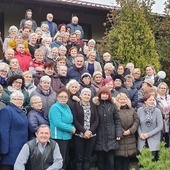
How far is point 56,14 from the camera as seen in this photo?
1680 cm

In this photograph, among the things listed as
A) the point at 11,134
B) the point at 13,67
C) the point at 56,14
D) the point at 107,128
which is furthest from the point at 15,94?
the point at 56,14

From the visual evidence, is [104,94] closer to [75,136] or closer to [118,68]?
[75,136]

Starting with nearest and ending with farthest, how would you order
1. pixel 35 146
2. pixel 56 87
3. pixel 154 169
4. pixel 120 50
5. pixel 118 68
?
pixel 154 169 → pixel 35 146 → pixel 56 87 → pixel 118 68 → pixel 120 50

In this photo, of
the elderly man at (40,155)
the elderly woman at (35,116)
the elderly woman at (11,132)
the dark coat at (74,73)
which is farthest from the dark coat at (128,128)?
the elderly woman at (11,132)

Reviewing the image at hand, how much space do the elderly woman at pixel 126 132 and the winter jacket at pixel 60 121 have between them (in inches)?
44.3

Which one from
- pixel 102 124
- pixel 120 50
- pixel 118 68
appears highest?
pixel 120 50

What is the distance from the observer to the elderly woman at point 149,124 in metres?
7.91

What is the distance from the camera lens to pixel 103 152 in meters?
7.77

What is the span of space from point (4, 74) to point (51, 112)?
1.17 metres

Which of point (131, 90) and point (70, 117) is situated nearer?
point (70, 117)

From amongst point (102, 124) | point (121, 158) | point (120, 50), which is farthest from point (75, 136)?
point (120, 50)

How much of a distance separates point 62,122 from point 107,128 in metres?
0.95

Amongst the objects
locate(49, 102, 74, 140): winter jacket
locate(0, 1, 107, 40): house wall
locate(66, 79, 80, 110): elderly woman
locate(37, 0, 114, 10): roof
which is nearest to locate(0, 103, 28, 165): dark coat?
locate(49, 102, 74, 140): winter jacket

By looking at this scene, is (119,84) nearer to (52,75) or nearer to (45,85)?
(52,75)
